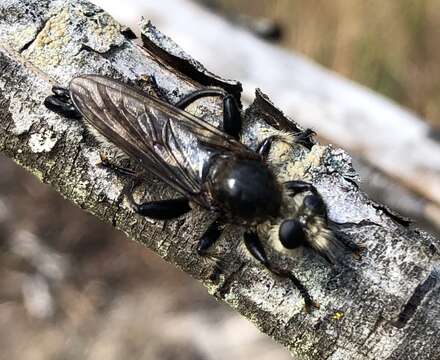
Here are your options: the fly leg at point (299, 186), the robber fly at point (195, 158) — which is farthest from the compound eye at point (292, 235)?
the fly leg at point (299, 186)

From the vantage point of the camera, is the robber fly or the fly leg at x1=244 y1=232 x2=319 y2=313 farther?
the robber fly

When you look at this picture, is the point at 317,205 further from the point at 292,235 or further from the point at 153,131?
the point at 153,131

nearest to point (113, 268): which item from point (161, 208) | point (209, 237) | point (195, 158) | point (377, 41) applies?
point (377, 41)

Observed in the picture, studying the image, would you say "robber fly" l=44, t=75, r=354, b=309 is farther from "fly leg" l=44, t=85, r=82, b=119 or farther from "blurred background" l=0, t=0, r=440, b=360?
"blurred background" l=0, t=0, r=440, b=360

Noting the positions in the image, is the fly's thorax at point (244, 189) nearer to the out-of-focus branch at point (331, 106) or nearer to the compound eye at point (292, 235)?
the compound eye at point (292, 235)

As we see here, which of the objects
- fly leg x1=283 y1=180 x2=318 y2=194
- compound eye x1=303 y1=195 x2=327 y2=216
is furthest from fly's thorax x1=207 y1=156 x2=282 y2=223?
compound eye x1=303 y1=195 x2=327 y2=216
